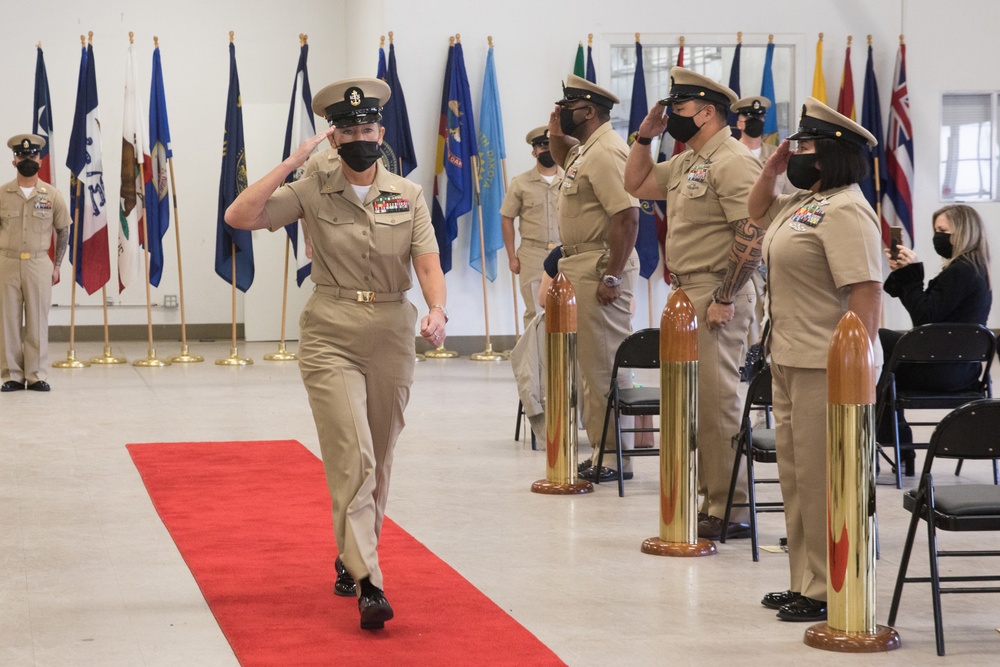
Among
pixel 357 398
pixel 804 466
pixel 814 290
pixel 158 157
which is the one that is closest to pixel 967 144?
pixel 158 157

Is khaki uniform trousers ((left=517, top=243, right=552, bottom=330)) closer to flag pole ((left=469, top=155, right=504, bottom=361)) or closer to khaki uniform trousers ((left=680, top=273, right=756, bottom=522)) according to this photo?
flag pole ((left=469, top=155, right=504, bottom=361))

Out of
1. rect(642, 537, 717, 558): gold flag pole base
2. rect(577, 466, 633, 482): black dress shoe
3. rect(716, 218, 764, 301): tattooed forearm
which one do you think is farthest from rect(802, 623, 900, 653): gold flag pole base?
rect(577, 466, 633, 482): black dress shoe

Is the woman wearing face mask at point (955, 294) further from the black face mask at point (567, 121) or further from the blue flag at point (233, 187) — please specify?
the blue flag at point (233, 187)

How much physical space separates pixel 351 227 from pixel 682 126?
5.83ft

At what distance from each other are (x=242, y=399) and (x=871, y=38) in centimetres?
730

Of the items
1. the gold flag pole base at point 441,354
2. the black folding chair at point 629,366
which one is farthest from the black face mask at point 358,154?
the gold flag pole base at point 441,354

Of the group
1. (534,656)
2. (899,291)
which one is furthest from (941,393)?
(534,656)

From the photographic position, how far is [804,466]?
13.0 feet

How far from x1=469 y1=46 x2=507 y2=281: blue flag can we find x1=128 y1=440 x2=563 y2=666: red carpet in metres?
5.88

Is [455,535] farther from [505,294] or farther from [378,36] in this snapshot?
[378,36]

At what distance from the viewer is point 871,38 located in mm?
12641

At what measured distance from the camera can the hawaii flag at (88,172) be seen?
12.0 meters

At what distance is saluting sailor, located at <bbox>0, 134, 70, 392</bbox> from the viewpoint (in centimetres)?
987

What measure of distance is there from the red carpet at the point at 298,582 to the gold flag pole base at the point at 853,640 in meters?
0.78
